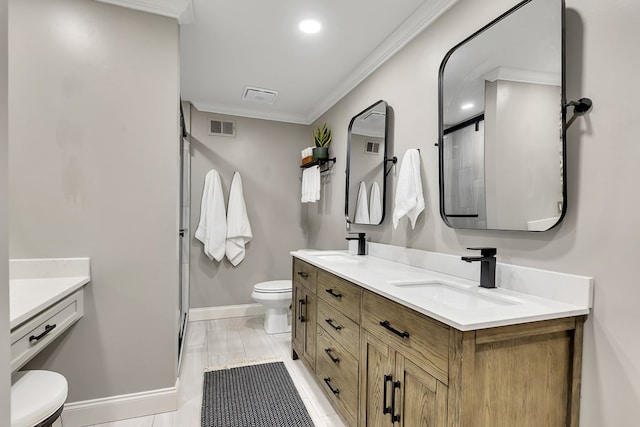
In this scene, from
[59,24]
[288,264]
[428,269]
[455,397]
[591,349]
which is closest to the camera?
[455,397]

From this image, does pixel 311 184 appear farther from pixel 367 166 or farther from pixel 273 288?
pixel 273 288

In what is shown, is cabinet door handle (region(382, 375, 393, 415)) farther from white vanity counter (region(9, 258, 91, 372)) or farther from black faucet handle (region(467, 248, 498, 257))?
white vanity counter (region(9, 258, 91, 372))

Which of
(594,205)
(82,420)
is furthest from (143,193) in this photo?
(594,205)

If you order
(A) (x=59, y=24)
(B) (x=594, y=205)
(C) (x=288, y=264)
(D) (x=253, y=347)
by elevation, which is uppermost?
(A) (x=59, y=24)

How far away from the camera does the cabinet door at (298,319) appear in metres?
2.49

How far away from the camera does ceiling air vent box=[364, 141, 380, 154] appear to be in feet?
8.22

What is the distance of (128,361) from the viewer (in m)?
1.95

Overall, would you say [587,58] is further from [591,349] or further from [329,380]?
[329,380]

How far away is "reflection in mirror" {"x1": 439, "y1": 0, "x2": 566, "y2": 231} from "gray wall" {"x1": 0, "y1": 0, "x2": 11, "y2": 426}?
1675 mm

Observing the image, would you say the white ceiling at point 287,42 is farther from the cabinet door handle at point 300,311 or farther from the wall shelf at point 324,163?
the cabinet door handle at point 300,311

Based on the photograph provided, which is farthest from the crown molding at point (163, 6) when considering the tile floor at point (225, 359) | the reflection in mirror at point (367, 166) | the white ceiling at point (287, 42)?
the tile floor at point (225, 359)

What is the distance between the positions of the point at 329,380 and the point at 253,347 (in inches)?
48.6

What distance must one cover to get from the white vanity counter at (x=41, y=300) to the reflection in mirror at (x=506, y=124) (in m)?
1.99

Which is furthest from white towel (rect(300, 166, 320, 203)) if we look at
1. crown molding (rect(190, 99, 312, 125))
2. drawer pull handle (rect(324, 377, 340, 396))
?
drawer pull handle (rect(324, 377, 340, 396))
